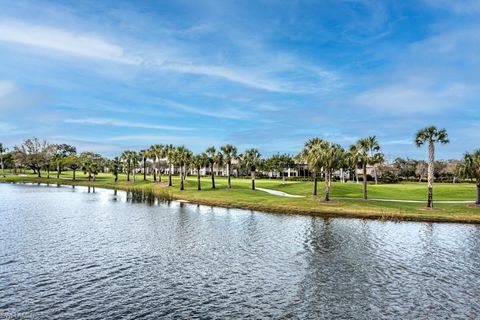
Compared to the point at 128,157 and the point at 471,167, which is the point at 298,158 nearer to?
the point at 471,167

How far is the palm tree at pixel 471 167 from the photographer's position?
65.8 m

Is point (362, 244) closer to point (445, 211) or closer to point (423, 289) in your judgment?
point (423, 289)

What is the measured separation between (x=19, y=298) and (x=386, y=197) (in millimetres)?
76370

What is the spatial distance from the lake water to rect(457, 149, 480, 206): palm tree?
20.6 m

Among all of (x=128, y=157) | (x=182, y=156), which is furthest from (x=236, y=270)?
(x=128, y=157)

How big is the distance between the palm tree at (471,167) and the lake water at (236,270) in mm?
20556

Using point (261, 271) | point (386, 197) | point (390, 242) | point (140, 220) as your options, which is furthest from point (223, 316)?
point (386, 197)

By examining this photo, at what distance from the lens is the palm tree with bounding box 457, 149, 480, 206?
6581cm

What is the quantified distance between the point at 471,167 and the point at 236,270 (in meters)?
58.2

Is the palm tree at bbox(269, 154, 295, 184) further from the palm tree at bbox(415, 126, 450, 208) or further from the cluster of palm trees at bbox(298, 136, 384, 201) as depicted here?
the palm tree at bbox(415, 126, 450, 208)

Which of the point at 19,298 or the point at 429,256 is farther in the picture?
the point at 429,256

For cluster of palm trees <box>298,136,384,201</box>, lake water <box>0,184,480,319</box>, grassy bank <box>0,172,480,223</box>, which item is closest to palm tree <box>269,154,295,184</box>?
grassy bank <box>0,172,480,223</box>

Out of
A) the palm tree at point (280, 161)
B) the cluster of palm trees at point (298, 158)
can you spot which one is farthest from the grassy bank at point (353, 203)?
the palm tree at point (280, 161)

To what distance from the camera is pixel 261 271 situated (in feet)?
96.1
